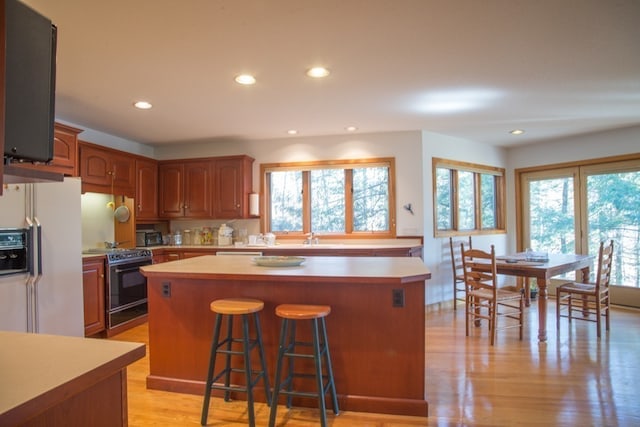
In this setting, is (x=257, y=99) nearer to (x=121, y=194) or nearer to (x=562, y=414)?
(x=121, y=194)

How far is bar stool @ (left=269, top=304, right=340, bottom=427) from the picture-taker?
1.98 m

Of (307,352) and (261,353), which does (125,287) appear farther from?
(307,352)

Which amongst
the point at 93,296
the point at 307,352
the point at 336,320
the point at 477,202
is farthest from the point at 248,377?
the point at 477,202

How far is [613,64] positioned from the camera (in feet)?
8.49

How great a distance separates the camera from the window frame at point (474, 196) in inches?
185

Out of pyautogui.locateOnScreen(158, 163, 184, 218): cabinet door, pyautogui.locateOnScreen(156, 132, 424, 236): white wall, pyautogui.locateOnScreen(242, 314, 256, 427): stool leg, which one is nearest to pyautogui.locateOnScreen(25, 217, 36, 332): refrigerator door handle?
pyautogui.locateOnScreen(242, 314, 256, 427): stool leg

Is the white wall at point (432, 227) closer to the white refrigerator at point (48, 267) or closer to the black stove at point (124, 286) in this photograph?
the black stove at point (124, 286)

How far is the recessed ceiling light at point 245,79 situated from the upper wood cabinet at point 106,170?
6.74ft

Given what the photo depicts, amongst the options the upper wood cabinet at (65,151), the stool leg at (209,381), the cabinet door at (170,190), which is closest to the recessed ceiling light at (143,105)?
the upper wood cabinet at (65,151)

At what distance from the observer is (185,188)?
4.95 m

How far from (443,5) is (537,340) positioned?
3.14 metres

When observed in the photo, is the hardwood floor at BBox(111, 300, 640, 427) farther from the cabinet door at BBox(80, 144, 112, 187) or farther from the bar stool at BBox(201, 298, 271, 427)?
the cabinet door at BBox(80, 144, 112, 187)

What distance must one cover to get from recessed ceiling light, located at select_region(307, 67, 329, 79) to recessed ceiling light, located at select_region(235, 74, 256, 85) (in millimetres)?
448

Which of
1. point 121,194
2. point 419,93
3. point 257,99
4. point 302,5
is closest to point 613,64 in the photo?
point 419,93
